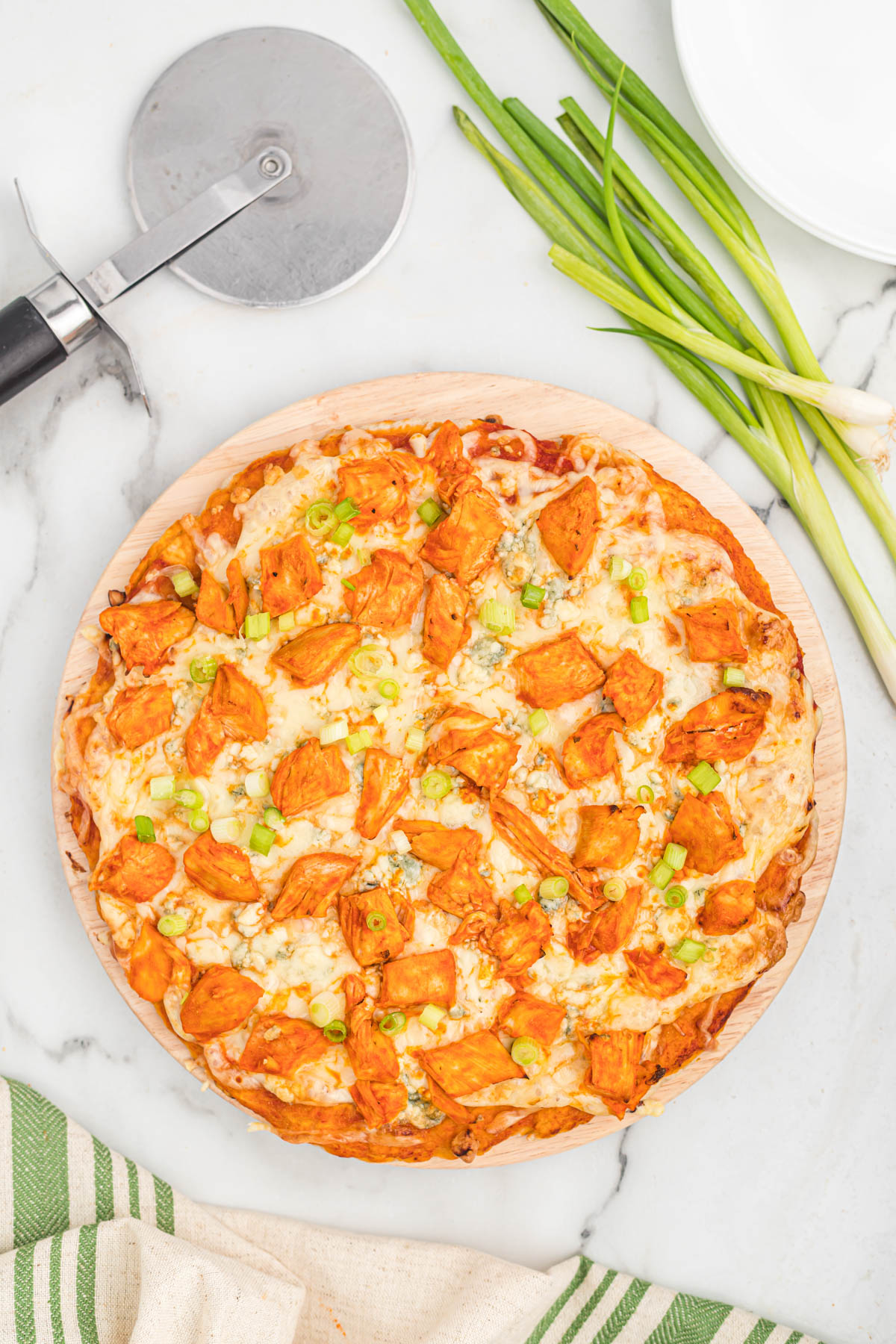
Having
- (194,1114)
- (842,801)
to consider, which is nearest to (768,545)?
(842,801)

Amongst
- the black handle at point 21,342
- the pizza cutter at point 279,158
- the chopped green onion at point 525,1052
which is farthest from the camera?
the pizza cutter at point 279,158

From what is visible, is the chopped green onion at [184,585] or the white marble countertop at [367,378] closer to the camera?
the chopped green onion at [184,585]

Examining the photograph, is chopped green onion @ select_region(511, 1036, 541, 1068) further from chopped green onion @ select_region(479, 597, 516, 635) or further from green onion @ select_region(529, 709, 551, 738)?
chopped green onion @ select_region(479, 597, 516, 635)

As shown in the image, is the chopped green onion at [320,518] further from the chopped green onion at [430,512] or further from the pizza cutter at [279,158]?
the pizza cutter at [279,158]

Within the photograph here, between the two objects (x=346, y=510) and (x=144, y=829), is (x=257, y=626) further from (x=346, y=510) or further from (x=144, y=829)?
(x=144, y=829)

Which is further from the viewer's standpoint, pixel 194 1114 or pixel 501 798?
pixel 194 1114

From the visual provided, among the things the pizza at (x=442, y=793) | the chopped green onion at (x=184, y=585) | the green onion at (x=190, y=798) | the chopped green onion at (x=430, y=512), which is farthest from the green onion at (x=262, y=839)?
the chopped green onion at (x=430, y=512)

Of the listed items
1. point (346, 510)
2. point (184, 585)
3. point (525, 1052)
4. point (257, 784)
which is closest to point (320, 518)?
point (346, 510)

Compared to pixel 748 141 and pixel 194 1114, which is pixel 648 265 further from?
pixel 194 1114
